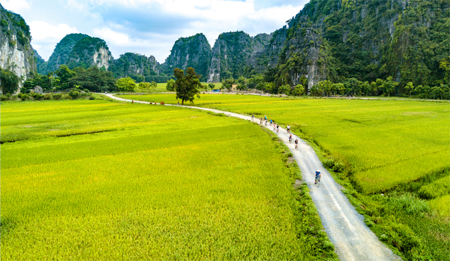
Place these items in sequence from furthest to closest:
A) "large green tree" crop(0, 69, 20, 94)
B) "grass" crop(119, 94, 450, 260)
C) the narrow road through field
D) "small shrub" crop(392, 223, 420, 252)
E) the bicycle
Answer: "large green tree" crop(0, 69, 20, 94)
the bicycle
"grass" crop(119, 94, 450, 260)
"small shrub" crop(392, 223, 420, 252)
the narrow road through field

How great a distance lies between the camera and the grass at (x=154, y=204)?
10336mm

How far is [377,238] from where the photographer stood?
10.8 m

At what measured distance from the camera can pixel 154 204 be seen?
1390 cm

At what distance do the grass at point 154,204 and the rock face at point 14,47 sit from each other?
114130 millimetres

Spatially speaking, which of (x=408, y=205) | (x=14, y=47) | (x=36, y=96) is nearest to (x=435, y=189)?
(x=408, y=205)

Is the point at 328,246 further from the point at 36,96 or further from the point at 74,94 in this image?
the point at 36,96

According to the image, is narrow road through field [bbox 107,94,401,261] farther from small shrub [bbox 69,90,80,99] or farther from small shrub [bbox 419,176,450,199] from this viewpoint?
small shrub [bbox 69,90,80,99]

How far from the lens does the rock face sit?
100 meters

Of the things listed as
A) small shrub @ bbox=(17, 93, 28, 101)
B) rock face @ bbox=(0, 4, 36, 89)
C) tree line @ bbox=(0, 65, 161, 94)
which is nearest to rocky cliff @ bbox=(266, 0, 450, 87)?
tree line @ bbox=(0, 65, 161, 94)

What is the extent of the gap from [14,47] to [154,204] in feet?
484

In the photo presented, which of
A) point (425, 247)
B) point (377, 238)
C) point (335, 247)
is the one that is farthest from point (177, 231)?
point (425, 247)

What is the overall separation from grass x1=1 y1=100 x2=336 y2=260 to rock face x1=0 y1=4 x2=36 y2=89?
114 m

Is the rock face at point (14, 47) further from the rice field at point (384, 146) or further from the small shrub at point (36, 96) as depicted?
the rice field at point (384, 146)

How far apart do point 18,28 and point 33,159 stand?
152m
